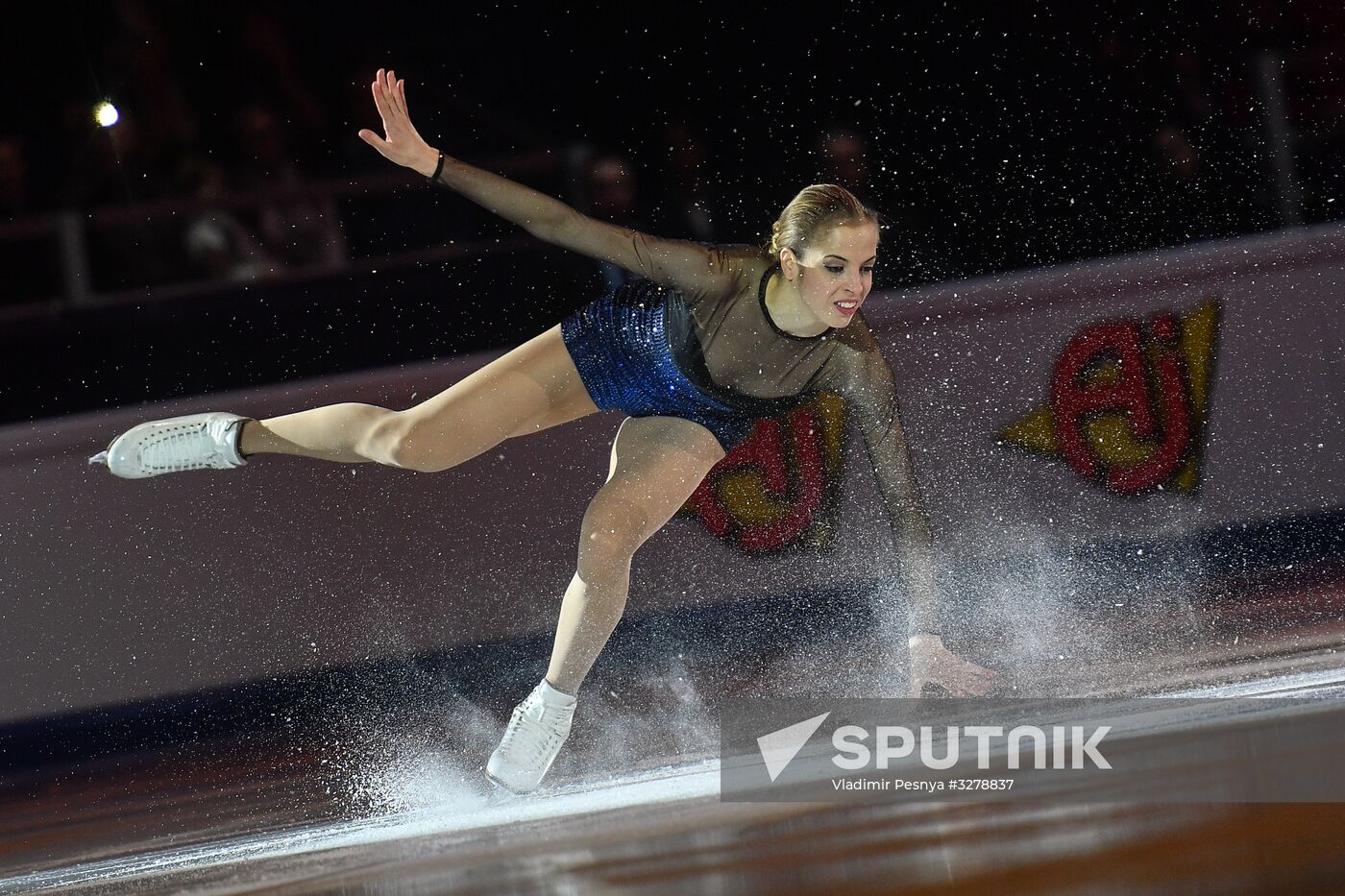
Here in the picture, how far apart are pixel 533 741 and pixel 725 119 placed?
222cm

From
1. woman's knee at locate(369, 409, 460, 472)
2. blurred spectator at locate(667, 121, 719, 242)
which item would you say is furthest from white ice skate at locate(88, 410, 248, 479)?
blurred spectator at locate(667, 121, 719, 242)

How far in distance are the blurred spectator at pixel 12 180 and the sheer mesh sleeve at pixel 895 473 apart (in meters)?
2.76

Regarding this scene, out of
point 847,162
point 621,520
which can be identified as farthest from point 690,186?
point 621,520

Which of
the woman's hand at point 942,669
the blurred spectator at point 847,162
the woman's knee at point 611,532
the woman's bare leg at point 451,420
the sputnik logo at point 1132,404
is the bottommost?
the woman's hand at point 942,669

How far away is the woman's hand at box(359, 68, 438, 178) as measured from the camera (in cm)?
239

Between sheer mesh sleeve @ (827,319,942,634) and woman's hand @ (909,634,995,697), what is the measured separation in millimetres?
30

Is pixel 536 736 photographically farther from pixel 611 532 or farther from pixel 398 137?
pixel 398 137

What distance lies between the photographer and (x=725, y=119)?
13.3 ft

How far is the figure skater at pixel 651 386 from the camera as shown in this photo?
2.44 meters

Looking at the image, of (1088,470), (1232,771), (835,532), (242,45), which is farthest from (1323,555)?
(242,45)

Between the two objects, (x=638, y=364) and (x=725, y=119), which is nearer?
(x=638, y=364)

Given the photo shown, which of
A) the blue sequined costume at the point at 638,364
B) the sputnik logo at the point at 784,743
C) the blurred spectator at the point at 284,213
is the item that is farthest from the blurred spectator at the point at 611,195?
the sputnik logo at the point at 784,743

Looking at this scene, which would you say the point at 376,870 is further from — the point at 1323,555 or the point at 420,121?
the point at 1323,555
